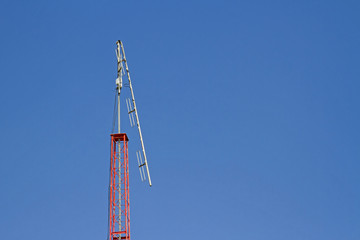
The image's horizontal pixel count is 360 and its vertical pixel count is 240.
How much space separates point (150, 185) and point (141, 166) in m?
4.53

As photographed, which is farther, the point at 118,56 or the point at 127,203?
the point at 118,56

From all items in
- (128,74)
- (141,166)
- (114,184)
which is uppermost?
(128,74)

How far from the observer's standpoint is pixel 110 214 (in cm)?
11038

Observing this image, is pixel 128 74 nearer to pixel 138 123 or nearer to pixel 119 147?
pixel 138 123

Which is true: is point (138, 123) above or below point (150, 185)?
above

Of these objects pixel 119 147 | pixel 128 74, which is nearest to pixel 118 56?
pixel 128 74

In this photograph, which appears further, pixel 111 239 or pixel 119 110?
pixel 119 110

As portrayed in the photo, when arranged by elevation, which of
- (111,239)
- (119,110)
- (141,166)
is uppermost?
(119,110)

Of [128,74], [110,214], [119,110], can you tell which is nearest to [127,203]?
[110,214]

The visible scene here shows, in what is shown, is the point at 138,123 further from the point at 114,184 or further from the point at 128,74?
the point at 114,184

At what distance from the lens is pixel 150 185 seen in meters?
121

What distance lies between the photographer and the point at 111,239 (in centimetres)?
10831

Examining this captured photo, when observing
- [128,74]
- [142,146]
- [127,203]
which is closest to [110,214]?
[127,203]

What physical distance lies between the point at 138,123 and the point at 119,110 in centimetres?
602
